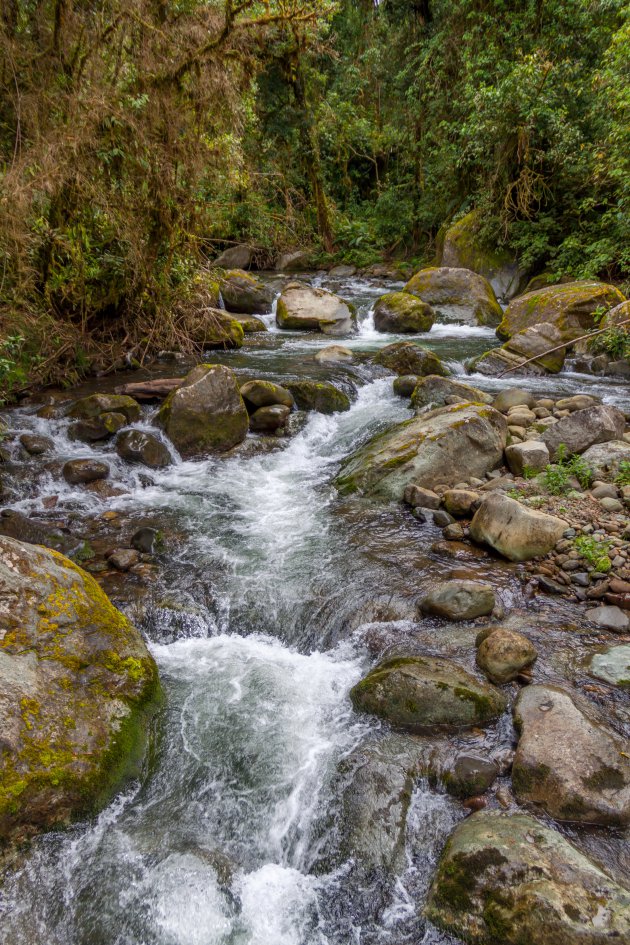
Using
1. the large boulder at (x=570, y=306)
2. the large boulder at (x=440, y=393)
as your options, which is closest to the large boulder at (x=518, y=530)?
the large boulder at (x=440, y=393)

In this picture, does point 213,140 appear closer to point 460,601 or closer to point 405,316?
point 405,316

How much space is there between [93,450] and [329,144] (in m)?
19.2

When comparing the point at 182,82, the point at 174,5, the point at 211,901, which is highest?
the point at 174,5

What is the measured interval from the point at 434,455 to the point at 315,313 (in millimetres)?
7493

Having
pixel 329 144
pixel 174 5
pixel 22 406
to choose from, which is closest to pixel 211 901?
pixel 22 406

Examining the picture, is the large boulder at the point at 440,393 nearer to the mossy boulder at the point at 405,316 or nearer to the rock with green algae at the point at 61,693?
the mossy boulder at the point at 405,316

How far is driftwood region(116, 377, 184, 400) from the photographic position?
25.7ft

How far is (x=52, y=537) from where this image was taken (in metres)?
5.28

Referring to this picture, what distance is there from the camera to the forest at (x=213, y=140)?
674 cm

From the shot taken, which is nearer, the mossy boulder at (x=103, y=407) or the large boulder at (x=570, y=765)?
the large boulder at (x=570, y=765)

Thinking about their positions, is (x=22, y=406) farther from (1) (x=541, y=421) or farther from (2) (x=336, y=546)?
(1) (x=541, y=421)

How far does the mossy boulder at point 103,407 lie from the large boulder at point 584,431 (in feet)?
16.4

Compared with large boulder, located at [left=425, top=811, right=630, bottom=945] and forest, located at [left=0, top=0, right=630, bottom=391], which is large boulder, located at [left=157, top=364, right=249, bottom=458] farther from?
large boulder, located at [left=425, top=811, right=630, bottom=945]

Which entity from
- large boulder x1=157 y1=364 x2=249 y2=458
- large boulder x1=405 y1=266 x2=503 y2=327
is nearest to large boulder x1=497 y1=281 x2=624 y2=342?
large boulder x1=405 y1=266 x2=503 y2=327
